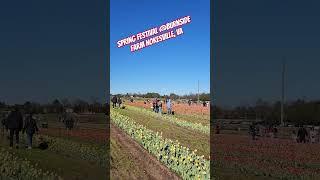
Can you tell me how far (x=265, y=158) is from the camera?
10.3m

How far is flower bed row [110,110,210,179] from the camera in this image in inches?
338

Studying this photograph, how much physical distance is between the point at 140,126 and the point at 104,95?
0.86 meters

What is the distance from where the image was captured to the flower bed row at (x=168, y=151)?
28.2 feet

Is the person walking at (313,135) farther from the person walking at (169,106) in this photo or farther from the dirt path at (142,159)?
the dirt path at (142,159)

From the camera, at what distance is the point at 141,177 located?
8586mm

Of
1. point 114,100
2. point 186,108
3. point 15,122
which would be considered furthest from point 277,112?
point 15,122

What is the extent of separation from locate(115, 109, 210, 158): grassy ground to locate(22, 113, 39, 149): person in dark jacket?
1628 millimetres

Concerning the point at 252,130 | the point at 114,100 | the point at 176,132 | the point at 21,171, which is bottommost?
the point at 21,171

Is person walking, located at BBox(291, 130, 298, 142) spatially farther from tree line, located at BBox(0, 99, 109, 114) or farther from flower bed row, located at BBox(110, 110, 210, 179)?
tree line, located at BBox(0, 99, 109, 114)

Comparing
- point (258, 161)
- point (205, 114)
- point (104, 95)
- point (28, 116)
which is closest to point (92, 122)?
point (104, 95)

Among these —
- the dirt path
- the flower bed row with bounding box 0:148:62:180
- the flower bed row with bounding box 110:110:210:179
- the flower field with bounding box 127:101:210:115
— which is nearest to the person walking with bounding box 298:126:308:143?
the flower field with bounding box 127:101:210:115

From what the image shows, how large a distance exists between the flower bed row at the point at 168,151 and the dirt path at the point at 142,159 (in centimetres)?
8

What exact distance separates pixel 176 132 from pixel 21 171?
2.56m

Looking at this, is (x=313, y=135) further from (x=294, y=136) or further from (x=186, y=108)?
(x=186, y=108)
